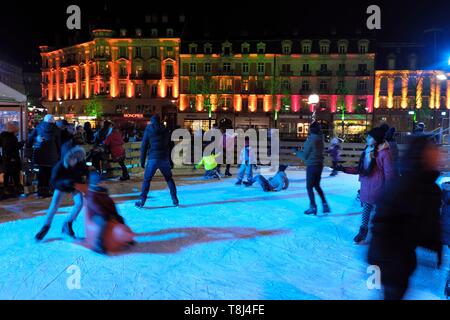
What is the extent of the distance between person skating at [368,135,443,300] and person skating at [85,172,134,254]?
309 centimetres

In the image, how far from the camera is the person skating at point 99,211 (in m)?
5.00

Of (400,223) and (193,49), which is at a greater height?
(193,49)

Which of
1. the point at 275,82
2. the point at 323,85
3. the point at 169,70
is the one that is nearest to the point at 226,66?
the point at 275,82

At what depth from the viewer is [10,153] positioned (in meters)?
8.42

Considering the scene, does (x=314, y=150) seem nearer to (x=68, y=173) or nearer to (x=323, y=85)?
(x=68, y=173)

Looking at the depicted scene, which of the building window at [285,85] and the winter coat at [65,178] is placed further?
the building window at [285,85]

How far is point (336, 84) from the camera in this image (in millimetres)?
49219

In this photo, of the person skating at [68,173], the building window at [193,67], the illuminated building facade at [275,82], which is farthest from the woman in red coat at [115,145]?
the building window at [193,67]

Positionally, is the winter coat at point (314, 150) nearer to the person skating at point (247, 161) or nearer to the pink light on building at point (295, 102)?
the person skating at point (247, 161)

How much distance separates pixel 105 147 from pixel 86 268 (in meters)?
6.76

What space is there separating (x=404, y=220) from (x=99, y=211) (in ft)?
11.1

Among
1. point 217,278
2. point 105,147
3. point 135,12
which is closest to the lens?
point 217,278

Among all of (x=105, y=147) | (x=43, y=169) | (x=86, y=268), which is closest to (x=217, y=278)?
(x=86, y=268)

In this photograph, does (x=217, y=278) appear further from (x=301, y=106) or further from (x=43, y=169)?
(x=301, y=106)
